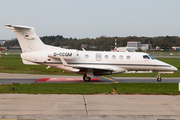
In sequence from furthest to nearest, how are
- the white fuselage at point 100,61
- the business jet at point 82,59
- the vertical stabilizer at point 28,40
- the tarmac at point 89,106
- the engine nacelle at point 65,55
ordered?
the vertical stabilizer at point 28,40, the white fuselage at point 100,61, the business jet at point 82,59, the engine nacelle at point 65,55, the tarmac at point 89,106

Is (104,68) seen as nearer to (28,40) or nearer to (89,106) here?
(28,40)

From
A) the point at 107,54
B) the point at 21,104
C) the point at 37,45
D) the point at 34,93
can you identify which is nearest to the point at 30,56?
the point at 37,45

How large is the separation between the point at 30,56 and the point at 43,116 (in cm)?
1503

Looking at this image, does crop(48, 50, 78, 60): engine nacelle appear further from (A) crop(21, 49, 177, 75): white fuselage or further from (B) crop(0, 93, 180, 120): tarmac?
(B) crop(0, 93, 180, 120): tarmac

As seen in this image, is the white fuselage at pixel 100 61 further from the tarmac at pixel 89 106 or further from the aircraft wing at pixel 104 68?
the tarmac at pixel 89 106

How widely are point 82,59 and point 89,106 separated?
42.9ft

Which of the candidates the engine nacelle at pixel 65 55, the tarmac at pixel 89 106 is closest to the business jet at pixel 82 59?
the engine nacelle at pixel 65 55

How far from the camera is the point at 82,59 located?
2483 cm

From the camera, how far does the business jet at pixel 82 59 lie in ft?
79.7

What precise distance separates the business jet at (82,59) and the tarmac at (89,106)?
9.61 metres

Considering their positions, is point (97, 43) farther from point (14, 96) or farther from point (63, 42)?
point (14, 96)

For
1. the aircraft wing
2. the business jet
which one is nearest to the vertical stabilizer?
the business jet

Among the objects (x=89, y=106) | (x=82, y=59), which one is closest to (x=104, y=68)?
(x=82, y=59)

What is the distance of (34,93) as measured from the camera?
15297mm
